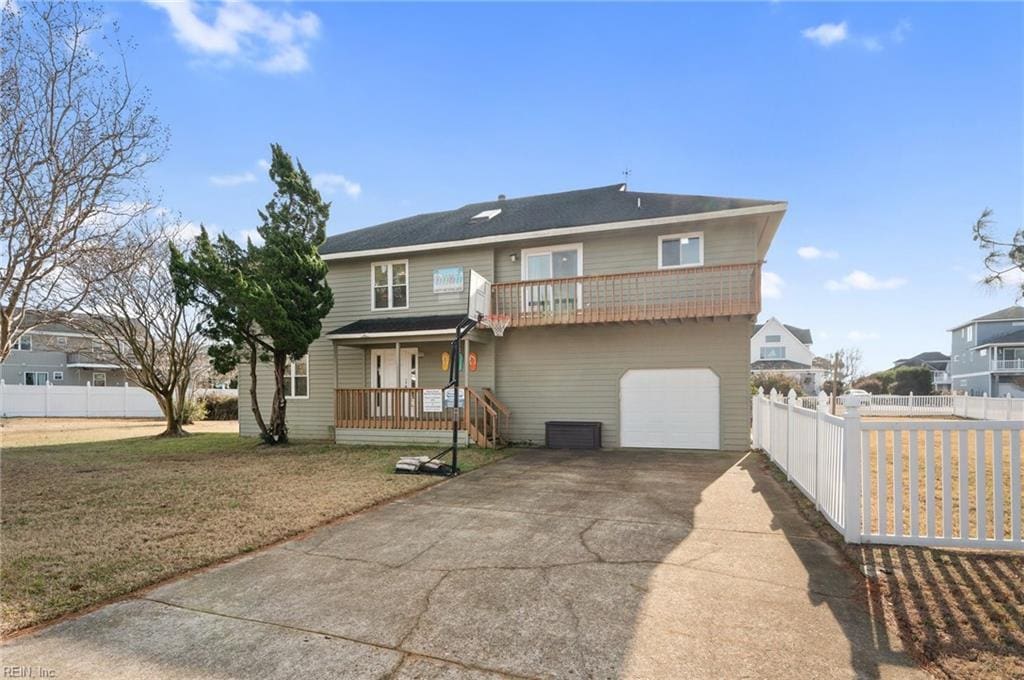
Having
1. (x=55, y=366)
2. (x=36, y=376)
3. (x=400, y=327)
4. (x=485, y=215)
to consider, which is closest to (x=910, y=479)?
(x=400, y=327)

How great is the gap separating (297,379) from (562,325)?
28.3 ft

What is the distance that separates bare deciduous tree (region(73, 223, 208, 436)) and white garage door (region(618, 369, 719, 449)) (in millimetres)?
14641

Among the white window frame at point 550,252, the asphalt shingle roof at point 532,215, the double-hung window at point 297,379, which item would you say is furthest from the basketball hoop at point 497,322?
the double-hung window at point 297,379

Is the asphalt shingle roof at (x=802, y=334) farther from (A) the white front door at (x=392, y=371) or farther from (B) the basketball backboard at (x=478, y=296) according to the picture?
(A) the white front door at (x=392, y=371)

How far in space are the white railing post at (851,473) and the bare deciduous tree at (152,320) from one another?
1857 centimetres

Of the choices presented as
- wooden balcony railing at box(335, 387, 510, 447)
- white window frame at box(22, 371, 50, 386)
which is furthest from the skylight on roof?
white window frame at box(22, 371, 50, 386)

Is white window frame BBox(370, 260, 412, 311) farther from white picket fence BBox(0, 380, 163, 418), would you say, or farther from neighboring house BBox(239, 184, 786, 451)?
white picket fence BBox(0, 380, 163, 418)

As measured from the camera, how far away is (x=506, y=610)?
338cm

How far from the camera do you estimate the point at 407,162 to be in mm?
13766

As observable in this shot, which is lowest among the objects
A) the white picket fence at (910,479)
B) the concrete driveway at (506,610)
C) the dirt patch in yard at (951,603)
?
the concrete driveway at (506,610)

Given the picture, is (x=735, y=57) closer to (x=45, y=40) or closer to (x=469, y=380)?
(x=469, y=380)

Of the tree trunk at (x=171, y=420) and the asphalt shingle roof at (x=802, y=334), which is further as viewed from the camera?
the asphalt shingle roof at (x=802, y=334)

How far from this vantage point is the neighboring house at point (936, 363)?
5175 centimetres

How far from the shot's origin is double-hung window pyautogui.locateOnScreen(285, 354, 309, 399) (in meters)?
15.2
